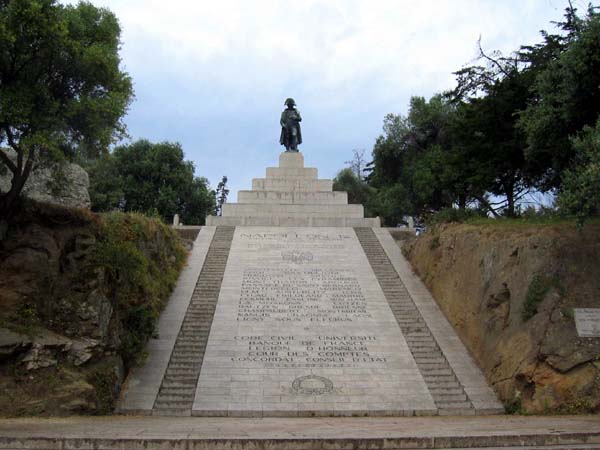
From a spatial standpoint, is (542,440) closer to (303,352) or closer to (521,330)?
(521,330)

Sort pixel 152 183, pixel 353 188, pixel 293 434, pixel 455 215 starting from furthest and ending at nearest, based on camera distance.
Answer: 1. pixel 353 188
2. pixel 152 183
3. pixel 455 215
4. pixel 293 434

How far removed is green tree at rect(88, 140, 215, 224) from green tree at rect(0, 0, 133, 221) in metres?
23.3

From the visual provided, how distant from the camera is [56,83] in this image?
12812mm

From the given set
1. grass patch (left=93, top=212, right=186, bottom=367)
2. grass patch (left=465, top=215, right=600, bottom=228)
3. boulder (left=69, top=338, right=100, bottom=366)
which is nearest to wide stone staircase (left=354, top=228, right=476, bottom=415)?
grass patch (left=465, top=215, right=600, bottom=228)

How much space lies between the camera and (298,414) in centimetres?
1129

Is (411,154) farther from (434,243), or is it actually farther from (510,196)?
(434,243)

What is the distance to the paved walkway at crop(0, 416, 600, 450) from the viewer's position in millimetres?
7449

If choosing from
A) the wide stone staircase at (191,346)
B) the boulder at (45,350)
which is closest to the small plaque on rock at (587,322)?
the wide stone staircase at (191,346)

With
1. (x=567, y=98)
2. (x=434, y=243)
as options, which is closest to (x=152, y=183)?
(x=434, y=243)

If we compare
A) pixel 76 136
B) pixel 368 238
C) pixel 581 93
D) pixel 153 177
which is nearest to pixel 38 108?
pixel 76 136

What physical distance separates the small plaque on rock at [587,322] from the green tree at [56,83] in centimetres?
1021

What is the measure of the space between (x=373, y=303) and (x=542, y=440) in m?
8.89

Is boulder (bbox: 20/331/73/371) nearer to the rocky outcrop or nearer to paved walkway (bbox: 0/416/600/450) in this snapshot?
the rocky outcrop

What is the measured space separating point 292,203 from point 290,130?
4.61m
